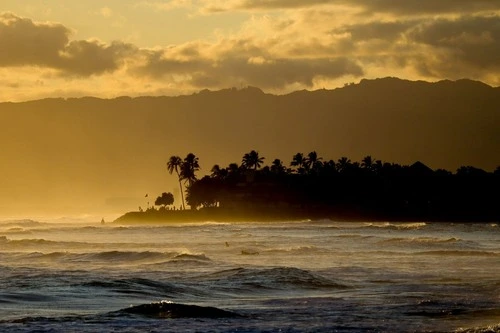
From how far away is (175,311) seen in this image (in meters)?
28.0

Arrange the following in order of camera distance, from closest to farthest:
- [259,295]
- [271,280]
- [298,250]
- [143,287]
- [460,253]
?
[259,295] < [143,287] < [271,280] < [460,253] < [298,250]

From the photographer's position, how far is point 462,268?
48562 millimetres

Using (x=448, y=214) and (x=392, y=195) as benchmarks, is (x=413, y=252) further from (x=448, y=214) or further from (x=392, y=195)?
(x=392, y=195)

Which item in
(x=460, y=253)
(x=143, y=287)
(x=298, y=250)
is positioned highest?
(x=298, y=250)

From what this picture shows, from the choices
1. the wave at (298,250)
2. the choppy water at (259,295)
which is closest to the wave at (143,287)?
the choppy water at (259,295)

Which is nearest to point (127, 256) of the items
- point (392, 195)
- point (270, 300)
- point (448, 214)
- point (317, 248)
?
point (317, 248)

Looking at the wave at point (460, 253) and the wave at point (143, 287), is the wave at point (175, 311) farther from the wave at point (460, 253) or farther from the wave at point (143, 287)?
the wave at point (460, 253)

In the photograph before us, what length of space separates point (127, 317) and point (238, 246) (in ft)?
171

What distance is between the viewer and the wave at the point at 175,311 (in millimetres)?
27297

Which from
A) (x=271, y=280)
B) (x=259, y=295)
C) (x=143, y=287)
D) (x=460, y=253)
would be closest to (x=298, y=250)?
(x=460, y=253)

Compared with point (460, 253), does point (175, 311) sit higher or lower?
lower

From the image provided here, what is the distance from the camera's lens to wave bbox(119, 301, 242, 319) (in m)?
27.3

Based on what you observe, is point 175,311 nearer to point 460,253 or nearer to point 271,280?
point 271,280

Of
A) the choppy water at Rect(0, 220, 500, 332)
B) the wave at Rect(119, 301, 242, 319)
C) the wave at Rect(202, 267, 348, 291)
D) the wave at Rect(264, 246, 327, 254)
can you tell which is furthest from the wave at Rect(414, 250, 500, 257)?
the wave at Rect(119, 301, 242, 319)
